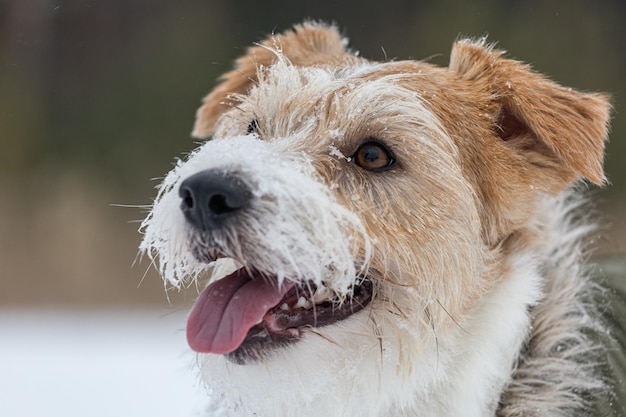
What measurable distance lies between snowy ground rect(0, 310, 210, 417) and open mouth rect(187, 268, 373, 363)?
212 cm

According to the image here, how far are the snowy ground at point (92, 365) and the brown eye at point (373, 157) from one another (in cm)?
227

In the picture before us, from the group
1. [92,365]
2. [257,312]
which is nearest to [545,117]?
[257,312]

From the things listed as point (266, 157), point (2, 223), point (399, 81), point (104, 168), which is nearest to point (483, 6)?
point (104, 168)

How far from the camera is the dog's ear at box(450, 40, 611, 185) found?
2891 millimetres

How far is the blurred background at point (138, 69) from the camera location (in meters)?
8.93

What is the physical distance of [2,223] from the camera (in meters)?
8.83

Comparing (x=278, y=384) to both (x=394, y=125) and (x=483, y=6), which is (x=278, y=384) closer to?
(x=394, y=125)

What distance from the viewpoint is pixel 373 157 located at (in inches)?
112

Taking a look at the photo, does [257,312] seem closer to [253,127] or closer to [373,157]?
[373,157]

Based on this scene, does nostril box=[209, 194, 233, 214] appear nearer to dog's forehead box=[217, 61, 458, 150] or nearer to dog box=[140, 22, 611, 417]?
dog box=[140, 22, 611, 417]

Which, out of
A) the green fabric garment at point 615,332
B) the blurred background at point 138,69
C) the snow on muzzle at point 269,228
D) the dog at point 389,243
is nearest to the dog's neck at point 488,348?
the dog at point 389,243

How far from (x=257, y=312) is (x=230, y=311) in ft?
0.31

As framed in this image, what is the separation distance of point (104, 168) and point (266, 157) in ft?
23.1

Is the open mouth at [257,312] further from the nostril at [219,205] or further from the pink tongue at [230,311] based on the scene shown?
the nostril at [219,205]
